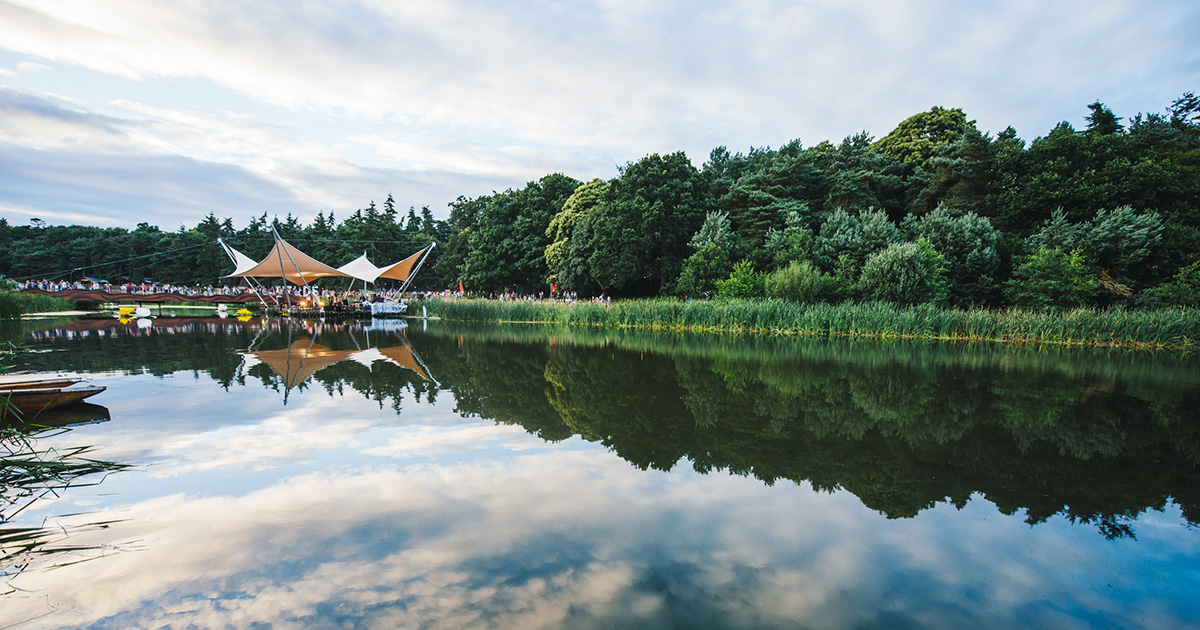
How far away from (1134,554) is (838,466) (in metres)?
1.76

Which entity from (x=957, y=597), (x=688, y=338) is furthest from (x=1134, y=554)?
(x=688, y=338)

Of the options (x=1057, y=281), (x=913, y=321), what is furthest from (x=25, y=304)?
(x=1057, y=281)

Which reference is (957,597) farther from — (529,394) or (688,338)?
(688,338)

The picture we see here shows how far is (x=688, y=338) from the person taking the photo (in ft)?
54.6

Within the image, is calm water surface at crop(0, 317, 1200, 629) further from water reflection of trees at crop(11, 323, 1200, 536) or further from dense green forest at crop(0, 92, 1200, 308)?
dense green forest at crop(0, 92, 1200, 308)

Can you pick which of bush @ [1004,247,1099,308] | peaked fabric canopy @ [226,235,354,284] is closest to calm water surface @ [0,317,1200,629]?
bush @ [1004,247,1099,308]

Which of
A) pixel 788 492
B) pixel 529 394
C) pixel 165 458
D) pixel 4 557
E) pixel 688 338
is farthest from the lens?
pixel 688 338

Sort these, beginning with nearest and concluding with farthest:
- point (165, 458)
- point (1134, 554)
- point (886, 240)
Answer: point (1134, 554)
point (165, 458)
point (886, 240)

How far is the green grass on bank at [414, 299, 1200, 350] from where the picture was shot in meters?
14.9

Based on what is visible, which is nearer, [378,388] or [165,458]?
[165,458]

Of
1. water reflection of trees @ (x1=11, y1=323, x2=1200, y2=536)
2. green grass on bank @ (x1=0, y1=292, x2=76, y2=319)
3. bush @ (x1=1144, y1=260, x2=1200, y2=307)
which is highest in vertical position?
bush @ (x1=1144, y1=260, x2=1200, y2=307)

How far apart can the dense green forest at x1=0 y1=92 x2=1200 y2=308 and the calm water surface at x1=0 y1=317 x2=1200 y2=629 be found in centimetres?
1311

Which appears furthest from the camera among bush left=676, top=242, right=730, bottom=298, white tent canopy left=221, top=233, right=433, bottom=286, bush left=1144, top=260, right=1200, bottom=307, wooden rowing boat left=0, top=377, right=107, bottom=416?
white tent canopy left=221, top=233, right=433, bottom=286

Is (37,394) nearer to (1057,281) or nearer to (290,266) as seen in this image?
(1057,281)
